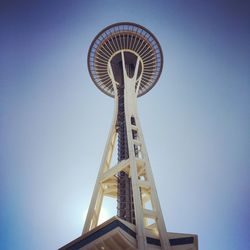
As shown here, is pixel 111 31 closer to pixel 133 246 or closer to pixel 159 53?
pixel 159 53

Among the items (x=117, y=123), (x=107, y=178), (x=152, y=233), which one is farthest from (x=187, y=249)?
(x=117, y=123)

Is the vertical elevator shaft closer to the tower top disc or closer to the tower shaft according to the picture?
the tower shaft

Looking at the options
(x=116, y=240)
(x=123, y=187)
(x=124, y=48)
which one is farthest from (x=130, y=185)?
(x=124, y=48)

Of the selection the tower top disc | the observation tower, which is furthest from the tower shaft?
the tower top disc

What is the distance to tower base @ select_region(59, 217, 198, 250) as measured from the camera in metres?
14.6

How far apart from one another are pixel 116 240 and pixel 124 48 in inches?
1035

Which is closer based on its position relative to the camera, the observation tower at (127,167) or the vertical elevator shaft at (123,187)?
the observation tower at (127,167)

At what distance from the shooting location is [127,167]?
2112cm

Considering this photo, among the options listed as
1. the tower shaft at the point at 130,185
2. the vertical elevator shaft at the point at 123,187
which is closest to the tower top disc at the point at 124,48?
the tower shaft at the point at 130,185

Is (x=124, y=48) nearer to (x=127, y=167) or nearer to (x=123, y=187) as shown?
(x=127, y=167)

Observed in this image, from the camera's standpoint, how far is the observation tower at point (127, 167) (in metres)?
15.1

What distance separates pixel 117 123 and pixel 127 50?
12.5 m

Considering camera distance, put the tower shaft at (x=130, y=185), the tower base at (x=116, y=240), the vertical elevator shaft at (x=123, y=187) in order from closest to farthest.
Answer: the tower base at (x=116, y=240), the tower shaft at (x=130, y=185), the vertical elevator shaft at (x=123, y=187)

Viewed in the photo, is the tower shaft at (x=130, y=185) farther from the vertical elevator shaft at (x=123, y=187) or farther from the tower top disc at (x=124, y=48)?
the tower top disc at (x=124, y=48)
